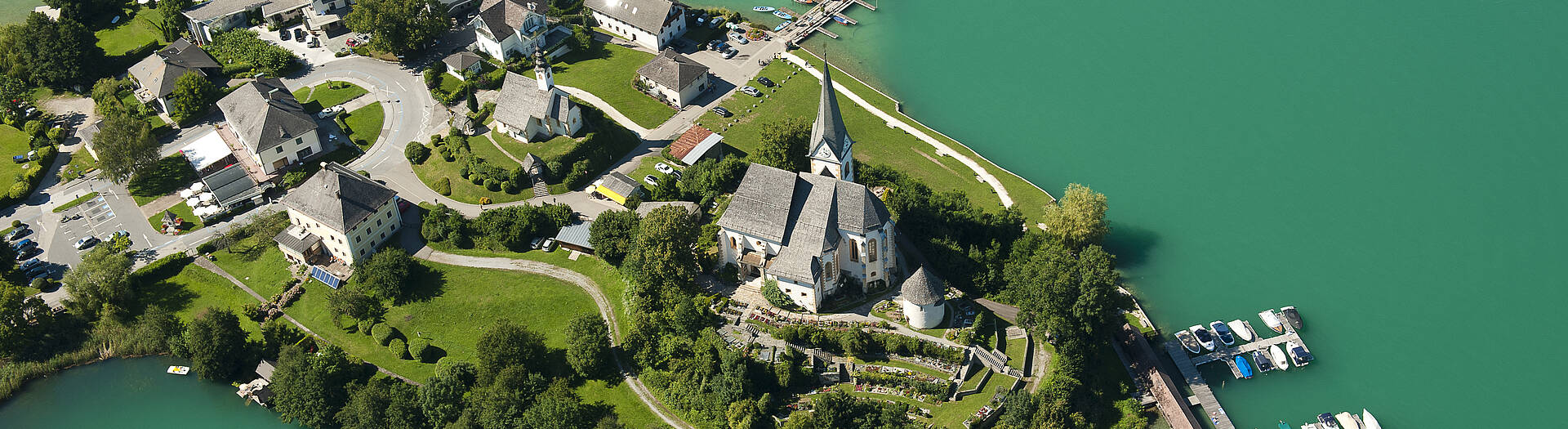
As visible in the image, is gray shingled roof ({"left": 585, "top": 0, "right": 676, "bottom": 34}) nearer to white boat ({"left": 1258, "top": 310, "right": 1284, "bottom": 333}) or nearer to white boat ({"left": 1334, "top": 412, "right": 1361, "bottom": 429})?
white boat ({"left": 1258, "top": 310, "right": 1284, "bottom": 333})

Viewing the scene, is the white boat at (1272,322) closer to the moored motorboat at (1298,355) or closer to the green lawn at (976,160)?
the moored motorboat at (1298,355)

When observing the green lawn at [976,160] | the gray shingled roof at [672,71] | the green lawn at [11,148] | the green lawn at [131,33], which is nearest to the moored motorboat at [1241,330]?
the green lawn at [976,160]

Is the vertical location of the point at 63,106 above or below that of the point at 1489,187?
above

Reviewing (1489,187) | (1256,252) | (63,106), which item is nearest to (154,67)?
(63,106)

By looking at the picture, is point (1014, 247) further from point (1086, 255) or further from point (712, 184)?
point (712, 184)

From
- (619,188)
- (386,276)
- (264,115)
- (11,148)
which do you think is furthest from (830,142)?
(11,148)
